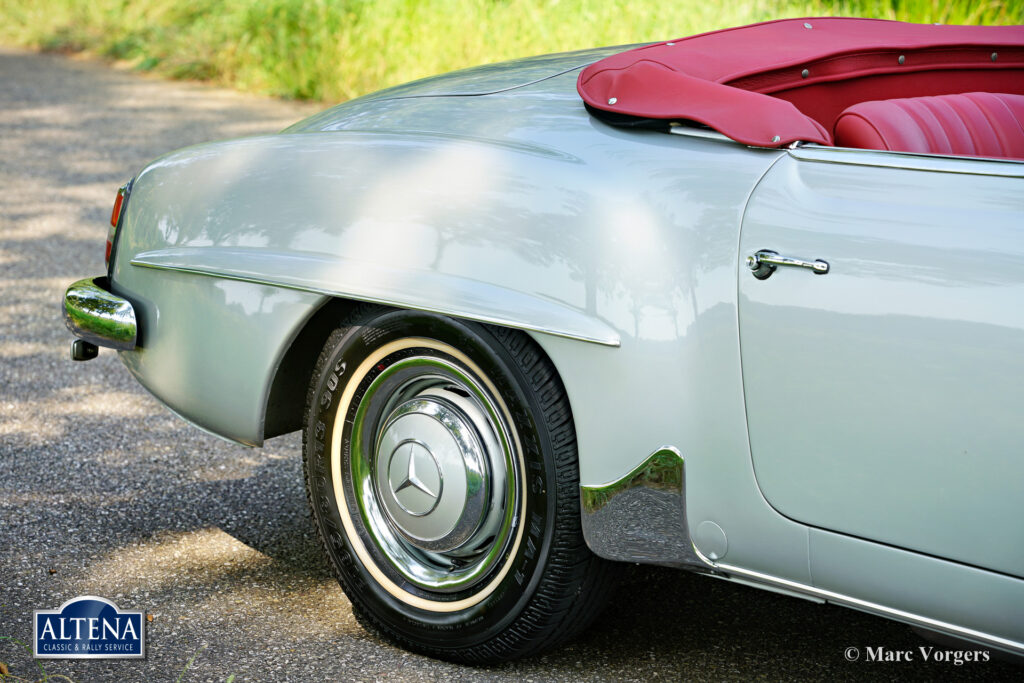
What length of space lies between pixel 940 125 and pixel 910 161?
0.65 metres

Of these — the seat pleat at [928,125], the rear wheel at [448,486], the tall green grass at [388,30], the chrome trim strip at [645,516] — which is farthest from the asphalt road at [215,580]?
the tall green grass at [388,30]

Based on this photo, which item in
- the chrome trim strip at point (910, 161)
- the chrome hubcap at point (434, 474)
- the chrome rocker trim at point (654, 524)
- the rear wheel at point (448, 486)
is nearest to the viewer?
the chrome trim strip at point (910, 161)

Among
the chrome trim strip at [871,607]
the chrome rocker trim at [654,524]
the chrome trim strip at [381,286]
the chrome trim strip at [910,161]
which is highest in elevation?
the chrome trim strip at [910,161]

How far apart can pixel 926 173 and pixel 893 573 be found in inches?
26.2

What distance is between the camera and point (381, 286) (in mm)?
2371

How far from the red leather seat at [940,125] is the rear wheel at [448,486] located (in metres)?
0.81

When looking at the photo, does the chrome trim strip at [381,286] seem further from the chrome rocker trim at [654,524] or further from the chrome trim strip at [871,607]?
the chrome trim strip at [871,607]

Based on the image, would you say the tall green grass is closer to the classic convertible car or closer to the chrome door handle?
the classic convertible car

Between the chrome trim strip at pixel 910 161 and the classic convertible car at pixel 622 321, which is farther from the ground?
the chrome trim strip at pixel 910 161

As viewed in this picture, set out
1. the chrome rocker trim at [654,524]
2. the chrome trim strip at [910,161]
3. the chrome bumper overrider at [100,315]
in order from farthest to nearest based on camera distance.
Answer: the chrome bumper overrider at [100,315] < the chrome rocker trim at [654,524] < the chrome trim strip at [910,161]

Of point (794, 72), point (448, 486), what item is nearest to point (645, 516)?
point (448, 486)

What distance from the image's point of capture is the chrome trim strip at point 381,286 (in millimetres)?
2158

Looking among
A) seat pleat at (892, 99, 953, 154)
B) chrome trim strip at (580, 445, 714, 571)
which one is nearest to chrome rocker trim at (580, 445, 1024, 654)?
chrome trim strip at (580, 445, 714, 571)

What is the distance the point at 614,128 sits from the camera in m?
2.28
